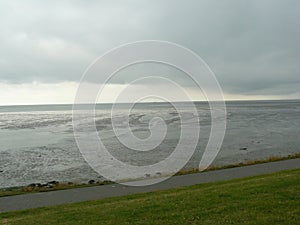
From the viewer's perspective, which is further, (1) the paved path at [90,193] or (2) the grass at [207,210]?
(1) the paved path at [90,193]

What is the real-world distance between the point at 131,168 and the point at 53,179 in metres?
5.35

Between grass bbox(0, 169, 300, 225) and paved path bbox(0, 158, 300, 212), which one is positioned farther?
paved path bbox(0, 158, 300, 212)

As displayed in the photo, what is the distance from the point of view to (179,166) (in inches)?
894

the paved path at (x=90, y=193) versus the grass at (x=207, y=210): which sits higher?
the grass at (x=207, y=210)

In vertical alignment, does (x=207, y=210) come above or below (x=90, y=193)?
above

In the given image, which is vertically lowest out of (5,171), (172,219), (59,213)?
(5,171)

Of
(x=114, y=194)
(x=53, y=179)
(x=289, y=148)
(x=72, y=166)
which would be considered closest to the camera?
(x=114, y=194)

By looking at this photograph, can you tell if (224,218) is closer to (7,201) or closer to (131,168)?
(7,201)

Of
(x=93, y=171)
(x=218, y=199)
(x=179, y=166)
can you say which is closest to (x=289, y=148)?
(x=179, y=166)

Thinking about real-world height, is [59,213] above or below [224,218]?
below

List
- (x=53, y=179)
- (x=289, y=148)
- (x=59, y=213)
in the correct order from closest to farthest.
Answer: (x=59, y=213)
(x=53, y=179)
(x=289, y=148)

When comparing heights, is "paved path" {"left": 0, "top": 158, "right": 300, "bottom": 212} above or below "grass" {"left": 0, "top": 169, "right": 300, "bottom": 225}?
below

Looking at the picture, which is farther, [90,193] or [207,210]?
[90,193]

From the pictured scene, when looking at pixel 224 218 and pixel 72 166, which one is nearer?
pixel 224 218
